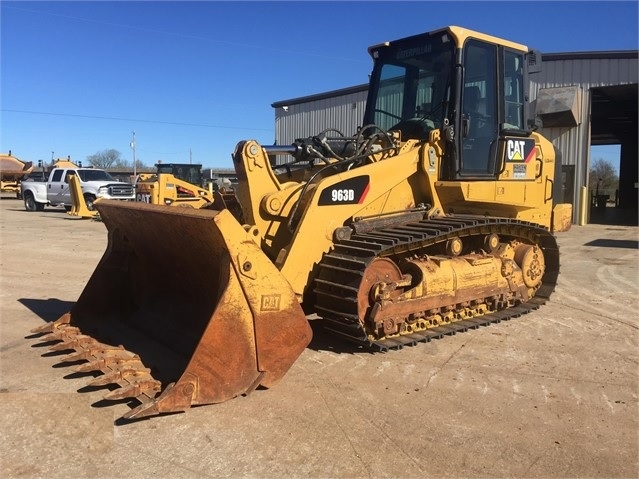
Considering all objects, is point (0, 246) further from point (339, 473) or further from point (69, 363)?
point (339, 473)

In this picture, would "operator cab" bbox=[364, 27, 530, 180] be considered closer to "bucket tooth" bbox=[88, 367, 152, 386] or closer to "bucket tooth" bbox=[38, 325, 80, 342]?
"bucket tooth" bbox=[88, 367, 152, 386]

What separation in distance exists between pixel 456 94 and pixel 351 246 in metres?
2.22

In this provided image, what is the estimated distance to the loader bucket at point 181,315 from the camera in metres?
3.97

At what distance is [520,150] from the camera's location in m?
6.99

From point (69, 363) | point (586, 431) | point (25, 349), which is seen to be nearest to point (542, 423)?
point (586, 431)

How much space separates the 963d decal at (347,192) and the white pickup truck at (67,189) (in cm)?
1801

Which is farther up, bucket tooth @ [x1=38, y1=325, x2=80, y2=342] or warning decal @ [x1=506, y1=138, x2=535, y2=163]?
warning decal @ [x1=506, y1=138, x2=535, y2=163]

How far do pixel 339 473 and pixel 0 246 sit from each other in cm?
1216

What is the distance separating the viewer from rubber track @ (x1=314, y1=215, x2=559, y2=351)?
4918 mm

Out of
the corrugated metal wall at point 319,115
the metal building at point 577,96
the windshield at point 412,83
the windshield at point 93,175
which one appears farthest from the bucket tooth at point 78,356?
the windshield at point 93,175

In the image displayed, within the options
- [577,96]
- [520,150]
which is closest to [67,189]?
[577,96]

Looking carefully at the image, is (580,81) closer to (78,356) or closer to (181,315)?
(181,315)

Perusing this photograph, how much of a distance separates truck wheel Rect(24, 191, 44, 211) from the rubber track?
25937 millimetres

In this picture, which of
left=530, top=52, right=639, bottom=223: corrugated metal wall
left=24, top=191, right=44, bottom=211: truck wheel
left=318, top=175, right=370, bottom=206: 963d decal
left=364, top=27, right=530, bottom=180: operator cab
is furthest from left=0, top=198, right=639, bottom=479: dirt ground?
left=24, top=191, right=44, bottom=211: truck wheel
